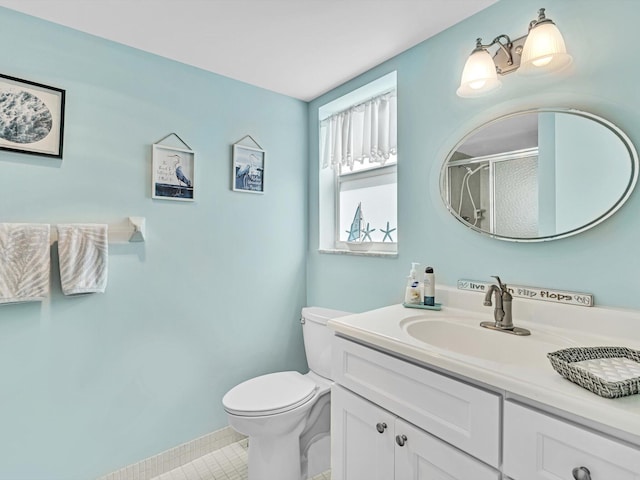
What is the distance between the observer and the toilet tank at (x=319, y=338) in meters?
1.82

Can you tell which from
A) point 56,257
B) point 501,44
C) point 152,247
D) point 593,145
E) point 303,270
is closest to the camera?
point 593,145

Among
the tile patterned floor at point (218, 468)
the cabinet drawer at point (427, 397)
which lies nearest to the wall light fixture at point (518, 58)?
the cabinet drawer at point (427, 397)

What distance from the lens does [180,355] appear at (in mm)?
1750

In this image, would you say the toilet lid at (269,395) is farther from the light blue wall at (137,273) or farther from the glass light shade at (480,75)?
the glass light shade at (480,75)

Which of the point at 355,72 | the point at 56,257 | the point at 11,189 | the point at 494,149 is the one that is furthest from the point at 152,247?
the point at 494,149

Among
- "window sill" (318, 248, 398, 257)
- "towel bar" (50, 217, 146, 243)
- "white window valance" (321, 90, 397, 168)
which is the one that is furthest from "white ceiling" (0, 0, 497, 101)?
"window sill" (318, 248, 398, 257)

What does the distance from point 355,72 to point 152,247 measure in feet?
4.91

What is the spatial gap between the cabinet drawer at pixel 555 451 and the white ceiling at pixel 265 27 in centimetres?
150

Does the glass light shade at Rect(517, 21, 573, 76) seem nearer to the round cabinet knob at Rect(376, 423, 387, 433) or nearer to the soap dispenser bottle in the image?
the soap dispenser bottle

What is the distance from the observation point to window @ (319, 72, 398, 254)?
1.84m

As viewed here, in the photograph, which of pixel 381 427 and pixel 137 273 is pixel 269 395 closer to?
pixel 381 427

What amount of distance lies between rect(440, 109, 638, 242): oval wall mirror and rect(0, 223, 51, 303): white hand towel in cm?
177

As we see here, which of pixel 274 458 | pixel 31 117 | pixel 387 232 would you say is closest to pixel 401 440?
pixel 274 458

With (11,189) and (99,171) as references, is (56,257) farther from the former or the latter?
(99,171)
